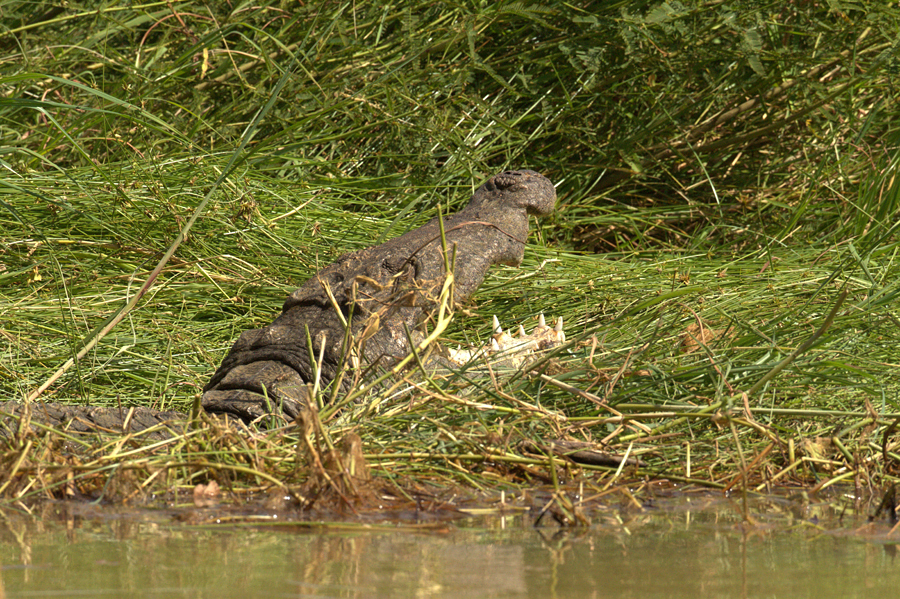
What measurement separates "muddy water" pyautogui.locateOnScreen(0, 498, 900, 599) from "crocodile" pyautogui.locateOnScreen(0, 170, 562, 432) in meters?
0.71

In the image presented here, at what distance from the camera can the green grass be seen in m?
3.19

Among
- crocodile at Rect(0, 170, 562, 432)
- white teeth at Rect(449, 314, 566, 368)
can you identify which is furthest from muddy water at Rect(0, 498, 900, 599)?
white teeth at Rect(449, 314, 566, 368)

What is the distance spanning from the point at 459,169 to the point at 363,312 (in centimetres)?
204

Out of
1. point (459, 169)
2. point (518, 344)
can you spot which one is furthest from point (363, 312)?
point (459, 169)

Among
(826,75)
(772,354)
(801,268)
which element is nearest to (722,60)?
(826,75)

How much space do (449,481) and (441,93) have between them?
3090 mm

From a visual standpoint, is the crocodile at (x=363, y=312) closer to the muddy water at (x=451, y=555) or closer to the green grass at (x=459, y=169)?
the green grass at (x=459, y=169)

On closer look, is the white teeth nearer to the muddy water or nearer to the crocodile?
the crocodile

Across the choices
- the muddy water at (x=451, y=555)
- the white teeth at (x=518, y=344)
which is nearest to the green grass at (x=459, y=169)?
the white teeth at (x=518, y=344)

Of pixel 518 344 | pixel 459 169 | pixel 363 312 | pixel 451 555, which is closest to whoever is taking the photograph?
pixel 451 555

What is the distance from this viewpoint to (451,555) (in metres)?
1.49

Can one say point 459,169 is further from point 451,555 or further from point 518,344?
point 451,555

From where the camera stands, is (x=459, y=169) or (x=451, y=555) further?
(x=459, y=169)

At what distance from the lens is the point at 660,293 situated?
338cm
